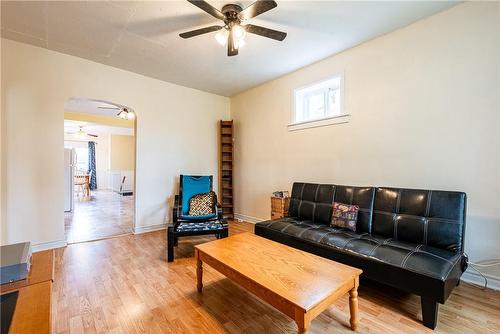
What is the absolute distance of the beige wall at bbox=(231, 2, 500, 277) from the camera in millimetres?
2055

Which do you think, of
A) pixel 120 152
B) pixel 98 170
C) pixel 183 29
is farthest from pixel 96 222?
pixel 98 170

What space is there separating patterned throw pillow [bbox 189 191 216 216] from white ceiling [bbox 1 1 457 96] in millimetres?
2055

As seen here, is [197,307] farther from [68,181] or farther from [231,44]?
[68,181]

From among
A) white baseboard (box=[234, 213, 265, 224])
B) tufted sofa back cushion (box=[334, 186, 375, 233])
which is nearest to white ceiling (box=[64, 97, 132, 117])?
white baseboard (box=[234, 213, 265, 224])

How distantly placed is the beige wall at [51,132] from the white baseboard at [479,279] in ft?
13.6

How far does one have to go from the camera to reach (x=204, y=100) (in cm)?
462

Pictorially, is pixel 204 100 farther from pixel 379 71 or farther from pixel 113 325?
pixel 113 325

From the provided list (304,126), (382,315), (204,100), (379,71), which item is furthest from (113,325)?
(204,100)

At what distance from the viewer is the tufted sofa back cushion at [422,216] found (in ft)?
6.41

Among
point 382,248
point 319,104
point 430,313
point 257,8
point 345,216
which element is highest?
point 257,8

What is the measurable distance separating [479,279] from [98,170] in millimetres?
12111

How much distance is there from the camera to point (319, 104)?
3.49 meters

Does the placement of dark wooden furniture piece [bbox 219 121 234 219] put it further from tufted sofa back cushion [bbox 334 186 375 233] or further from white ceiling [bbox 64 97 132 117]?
white ceiling [bbox 64 97 132 117]

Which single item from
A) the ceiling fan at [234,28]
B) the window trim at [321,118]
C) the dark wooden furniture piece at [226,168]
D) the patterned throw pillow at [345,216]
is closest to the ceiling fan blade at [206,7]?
the ceiling fan at [234,28]
